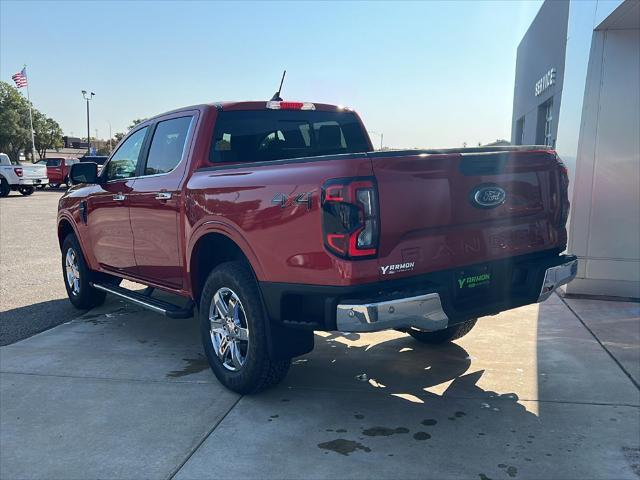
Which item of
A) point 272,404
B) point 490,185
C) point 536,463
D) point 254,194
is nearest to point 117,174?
point 254,194

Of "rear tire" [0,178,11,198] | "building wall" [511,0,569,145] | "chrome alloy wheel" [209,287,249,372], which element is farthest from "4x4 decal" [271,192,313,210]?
"rear tire" [0,178,11,198]

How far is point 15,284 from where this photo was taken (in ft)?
25.2

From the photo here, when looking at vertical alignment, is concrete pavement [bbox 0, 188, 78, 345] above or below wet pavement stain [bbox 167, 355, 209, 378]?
below

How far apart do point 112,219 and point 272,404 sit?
2.68 meters

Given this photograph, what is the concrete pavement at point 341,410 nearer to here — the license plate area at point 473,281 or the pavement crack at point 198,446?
the pavement crack at point 198,446

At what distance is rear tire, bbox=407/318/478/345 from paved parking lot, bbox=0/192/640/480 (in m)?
0.07

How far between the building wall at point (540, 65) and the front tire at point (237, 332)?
16.5 meters

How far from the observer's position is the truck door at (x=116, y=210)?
527cm

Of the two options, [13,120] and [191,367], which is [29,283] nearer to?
[191,367]

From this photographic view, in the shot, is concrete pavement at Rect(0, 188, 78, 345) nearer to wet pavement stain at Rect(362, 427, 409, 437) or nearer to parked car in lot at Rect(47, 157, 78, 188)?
wet pavement stain at Rect(362, 427, 409, 437)

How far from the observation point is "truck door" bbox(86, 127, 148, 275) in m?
5.27

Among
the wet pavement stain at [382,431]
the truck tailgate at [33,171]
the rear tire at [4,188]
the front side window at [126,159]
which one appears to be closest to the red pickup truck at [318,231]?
the front side window at [126,159]

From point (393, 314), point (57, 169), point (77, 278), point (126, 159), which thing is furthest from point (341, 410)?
point (57, 169)

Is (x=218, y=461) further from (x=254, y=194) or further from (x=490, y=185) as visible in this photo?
(x=490, y=185)
